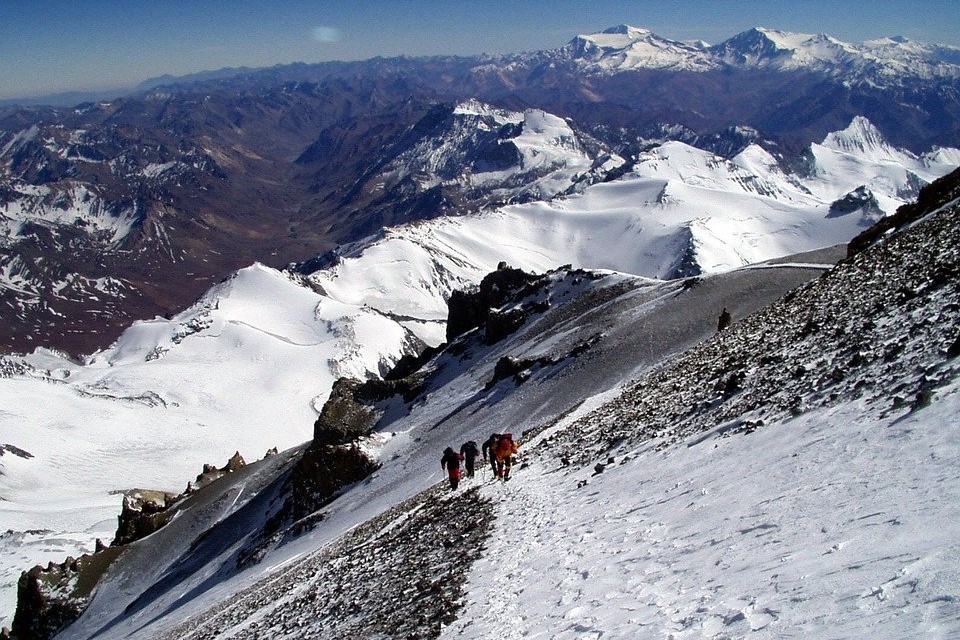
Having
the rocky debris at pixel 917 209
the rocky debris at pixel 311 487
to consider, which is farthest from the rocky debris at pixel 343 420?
the rocky debris at pixel 917 209

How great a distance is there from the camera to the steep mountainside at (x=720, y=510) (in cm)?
759

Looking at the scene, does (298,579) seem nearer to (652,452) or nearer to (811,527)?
(652,452)

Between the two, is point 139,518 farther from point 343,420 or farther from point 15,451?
point 15,451

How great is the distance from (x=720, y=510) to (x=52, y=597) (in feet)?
179

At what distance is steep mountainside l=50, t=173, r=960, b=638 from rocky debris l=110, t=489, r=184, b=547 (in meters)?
21.7

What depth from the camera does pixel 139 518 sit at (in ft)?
183

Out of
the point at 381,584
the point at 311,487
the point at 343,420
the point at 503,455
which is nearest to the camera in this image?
the point at 381,584

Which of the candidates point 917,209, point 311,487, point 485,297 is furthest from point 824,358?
point 485,297

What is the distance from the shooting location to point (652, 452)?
54.9 feet

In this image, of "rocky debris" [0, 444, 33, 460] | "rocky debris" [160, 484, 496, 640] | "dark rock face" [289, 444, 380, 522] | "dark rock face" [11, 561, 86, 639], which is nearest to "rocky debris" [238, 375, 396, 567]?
"dark rock face" [289, 444, 380, 522]

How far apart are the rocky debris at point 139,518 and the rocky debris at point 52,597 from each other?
4.63m

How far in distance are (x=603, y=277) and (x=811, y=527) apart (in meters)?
50.8

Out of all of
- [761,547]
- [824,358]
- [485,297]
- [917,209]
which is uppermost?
[485,297]

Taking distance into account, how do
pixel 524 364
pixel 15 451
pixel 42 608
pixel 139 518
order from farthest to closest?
pixel 15 451
pixel 139 518
pixel 42 608
pixel 524 364
